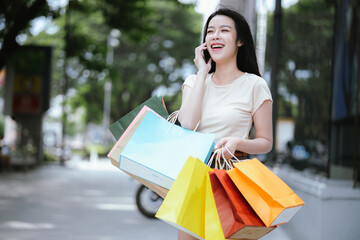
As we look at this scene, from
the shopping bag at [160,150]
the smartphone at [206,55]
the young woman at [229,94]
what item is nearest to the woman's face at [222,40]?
the young woman at [229,94]

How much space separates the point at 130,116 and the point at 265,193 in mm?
766

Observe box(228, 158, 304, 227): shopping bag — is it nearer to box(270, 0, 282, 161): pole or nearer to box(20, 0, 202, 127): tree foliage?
box(270, 0, 282, 161): pole

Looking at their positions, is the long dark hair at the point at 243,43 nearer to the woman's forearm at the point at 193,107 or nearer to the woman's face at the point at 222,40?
the woman's face at the point at 222,40

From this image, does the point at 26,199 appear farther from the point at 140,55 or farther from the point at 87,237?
the point at 140,55

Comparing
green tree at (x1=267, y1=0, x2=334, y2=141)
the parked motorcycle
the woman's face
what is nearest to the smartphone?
the woman's face

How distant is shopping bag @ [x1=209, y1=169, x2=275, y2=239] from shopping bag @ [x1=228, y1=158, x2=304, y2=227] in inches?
1.4

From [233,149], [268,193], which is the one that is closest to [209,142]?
[233,149]

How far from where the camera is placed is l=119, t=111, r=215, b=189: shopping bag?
2.10 m

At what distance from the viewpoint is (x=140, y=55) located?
32.9m

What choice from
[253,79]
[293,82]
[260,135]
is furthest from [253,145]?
[293,82]

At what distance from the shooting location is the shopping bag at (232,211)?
76.3 inches

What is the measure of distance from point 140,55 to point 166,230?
87.1 ft

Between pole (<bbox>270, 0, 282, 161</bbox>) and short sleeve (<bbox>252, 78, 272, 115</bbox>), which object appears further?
pole (<bbox>270, 0, 282, 161</bbox>)

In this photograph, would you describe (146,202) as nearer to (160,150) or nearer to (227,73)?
(227,73)
